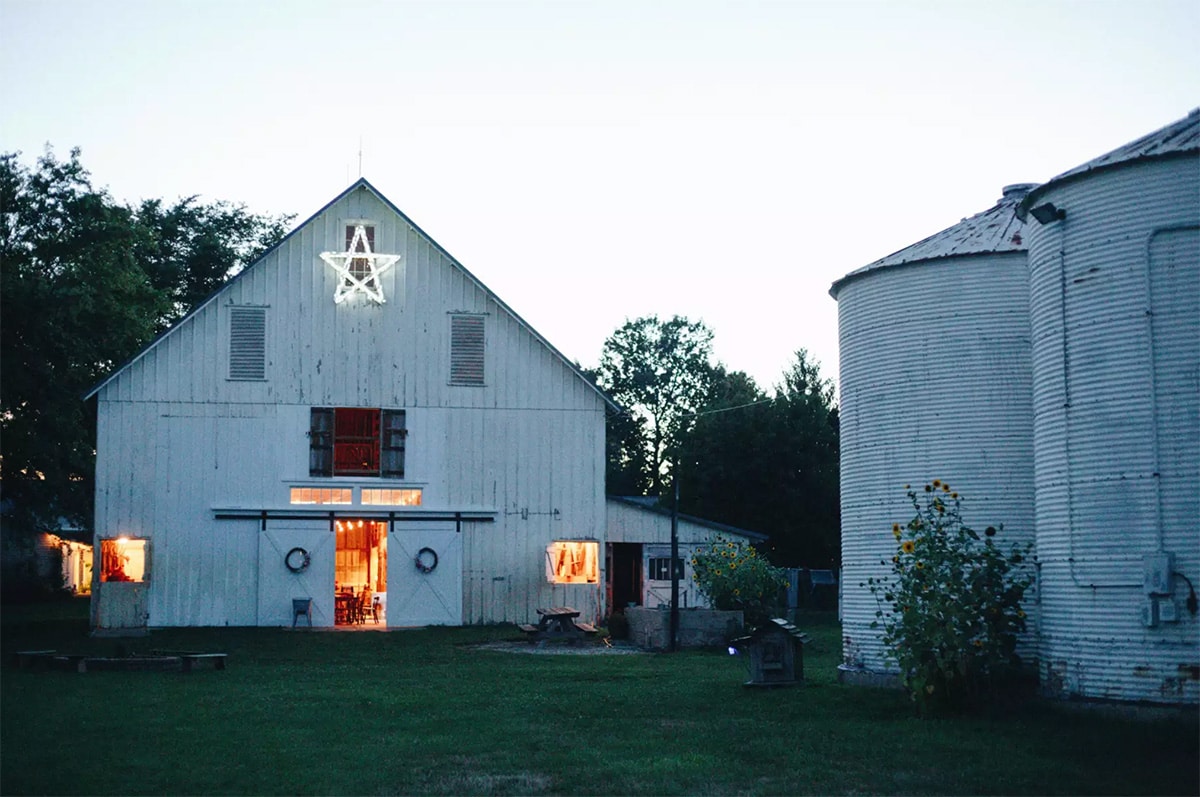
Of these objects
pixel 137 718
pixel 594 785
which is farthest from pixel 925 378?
pixel 137 718

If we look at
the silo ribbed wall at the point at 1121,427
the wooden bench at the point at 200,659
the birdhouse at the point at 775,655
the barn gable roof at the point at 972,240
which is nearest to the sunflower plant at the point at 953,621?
the silo ribbed wall at the point at 1121,427

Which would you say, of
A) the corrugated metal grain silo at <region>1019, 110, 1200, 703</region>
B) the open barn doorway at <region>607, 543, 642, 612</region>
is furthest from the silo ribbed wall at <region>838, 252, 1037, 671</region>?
the open barn doorway at <region>607, 543, 642, 612</region>

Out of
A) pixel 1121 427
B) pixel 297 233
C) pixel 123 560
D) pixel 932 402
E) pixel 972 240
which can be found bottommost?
pixel 123 560

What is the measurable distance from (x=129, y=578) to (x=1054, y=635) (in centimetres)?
2210

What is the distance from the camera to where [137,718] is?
14180 mm

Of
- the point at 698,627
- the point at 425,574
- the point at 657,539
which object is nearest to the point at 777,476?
the point at 657,539

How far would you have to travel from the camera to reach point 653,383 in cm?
8300

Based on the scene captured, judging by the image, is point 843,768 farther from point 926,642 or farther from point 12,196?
point 12,196

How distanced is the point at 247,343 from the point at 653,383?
53.2 meters

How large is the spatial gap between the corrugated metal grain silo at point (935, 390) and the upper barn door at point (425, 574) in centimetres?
1479

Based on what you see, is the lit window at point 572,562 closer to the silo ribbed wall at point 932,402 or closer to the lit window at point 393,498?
the lit window at point 393,498

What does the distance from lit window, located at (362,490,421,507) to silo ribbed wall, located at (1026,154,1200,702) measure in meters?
19.4

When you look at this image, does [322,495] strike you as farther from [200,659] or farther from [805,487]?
[805,487]

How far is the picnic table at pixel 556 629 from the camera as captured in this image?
27984 millimetres
